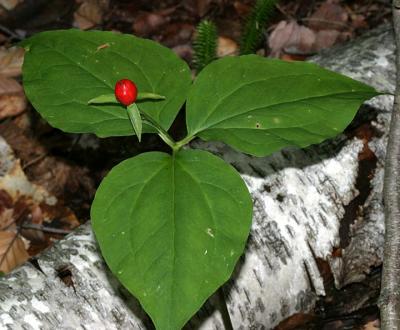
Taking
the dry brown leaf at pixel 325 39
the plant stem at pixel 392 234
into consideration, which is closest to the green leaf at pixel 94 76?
the plant stem at pixel 392 234

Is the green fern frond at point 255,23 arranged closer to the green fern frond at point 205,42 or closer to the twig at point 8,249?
the green fern frond at point 205,42

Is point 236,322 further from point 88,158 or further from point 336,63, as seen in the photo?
point 88,158

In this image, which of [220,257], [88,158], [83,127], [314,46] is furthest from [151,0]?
[220,257]

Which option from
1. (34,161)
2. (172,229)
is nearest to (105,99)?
(172,229)

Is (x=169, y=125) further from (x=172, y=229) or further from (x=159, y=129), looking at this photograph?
(x=172, y=229)

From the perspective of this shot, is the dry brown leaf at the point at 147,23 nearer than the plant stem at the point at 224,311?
No

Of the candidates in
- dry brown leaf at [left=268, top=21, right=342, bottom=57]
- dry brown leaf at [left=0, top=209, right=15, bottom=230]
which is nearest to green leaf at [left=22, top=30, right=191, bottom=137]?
dry brown leaf at [left=0, top=209, right=15, bottom=230]

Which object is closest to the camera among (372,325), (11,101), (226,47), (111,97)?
(111,97)
